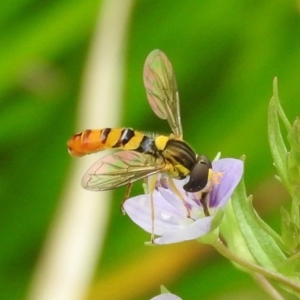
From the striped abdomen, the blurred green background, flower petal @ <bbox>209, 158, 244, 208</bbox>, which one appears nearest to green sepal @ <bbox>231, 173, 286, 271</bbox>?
flower petal @ <bbox>209, 158, 244, 208</bbox>

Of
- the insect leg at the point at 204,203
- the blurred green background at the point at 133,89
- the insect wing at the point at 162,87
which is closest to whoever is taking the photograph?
the insect leg at the point at 204,203

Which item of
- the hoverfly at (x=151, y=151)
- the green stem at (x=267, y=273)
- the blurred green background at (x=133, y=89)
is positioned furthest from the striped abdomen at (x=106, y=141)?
the blurred green background at (x=133, y=89)

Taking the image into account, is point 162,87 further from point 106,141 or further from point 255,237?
point 255,237

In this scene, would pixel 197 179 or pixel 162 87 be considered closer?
pixel 197 179

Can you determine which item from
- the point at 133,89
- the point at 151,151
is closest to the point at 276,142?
the point at 151,151

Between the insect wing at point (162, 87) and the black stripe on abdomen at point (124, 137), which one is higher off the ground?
the insect wing at point (162, 87)

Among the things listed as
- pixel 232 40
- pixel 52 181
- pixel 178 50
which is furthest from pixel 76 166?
pixel 232 40

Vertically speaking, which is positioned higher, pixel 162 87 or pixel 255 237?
pixel 162 87

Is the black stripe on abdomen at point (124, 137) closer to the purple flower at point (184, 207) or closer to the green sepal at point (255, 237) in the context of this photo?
the purple flower at point (184, 207)

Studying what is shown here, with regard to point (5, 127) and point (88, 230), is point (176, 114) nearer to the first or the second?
point (88, 230)
